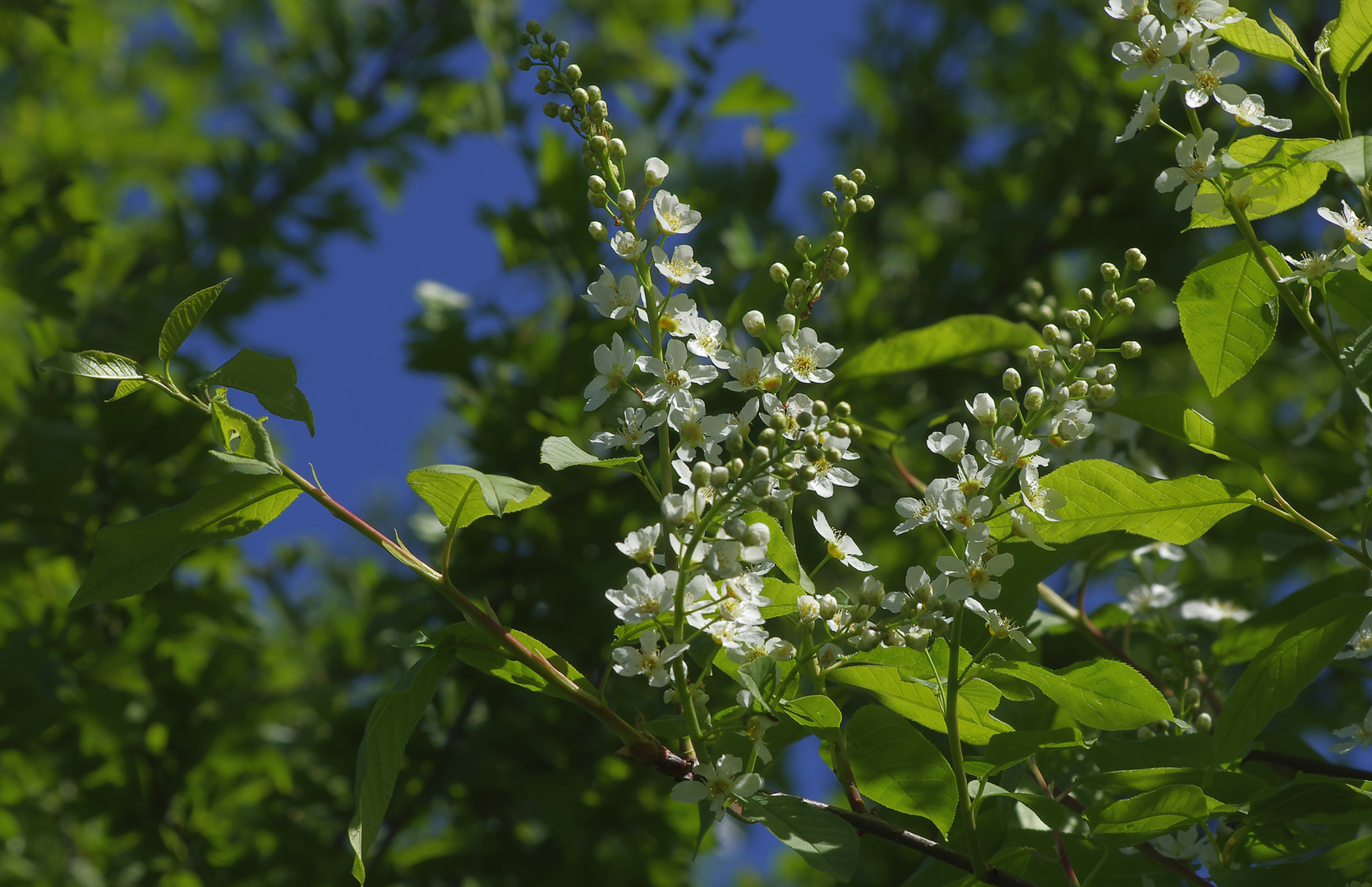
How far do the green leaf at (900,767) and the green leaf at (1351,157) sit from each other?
70 cm

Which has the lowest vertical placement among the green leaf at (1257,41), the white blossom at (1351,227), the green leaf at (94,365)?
the green leaf at (94,365)

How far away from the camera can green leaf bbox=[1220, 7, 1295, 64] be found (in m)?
1.20

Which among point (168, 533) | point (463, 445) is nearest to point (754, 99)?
point (463, 445)

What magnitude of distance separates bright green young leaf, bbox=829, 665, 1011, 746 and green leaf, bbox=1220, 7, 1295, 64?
800 millimetres

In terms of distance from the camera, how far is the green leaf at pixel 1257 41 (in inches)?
47.2

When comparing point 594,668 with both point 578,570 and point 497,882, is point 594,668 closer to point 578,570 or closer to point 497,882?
point 578,570

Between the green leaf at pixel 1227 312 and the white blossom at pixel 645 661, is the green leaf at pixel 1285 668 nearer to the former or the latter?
the green leaf at pixel 1227 312

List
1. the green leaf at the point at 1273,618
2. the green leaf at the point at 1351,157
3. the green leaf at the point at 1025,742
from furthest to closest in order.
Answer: the green leaf at the point at 1273,618
the green leaf at the point at 1025,742
the green leaf at the point at 1351,157

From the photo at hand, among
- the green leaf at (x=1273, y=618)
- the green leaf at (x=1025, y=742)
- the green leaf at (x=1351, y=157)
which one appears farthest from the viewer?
the green leaf at (x=1273, y=618)

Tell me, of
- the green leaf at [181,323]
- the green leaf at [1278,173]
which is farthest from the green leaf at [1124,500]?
the green leaf at [181,323]

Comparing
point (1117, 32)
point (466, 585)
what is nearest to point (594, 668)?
point (466, 585)

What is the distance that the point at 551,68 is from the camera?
1.32 m

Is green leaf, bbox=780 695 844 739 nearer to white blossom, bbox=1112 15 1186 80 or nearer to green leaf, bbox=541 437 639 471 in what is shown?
green leaf, bbox=541 437 639 471

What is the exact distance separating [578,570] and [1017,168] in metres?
1.87
